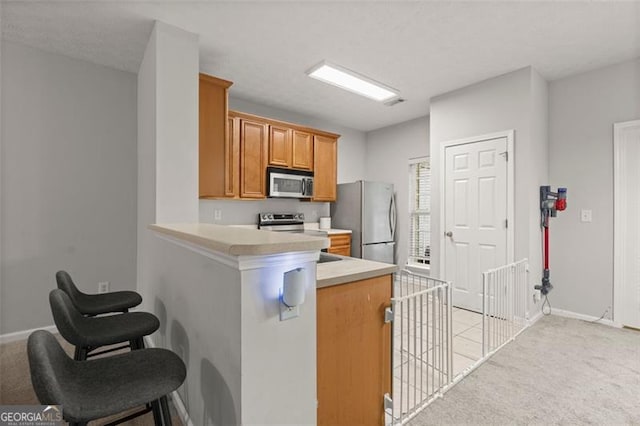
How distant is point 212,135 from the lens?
298cm

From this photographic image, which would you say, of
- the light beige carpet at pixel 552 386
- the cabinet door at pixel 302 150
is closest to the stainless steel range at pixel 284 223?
the cabinet door at pixel 302 150

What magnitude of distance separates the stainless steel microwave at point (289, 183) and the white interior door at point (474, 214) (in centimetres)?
188

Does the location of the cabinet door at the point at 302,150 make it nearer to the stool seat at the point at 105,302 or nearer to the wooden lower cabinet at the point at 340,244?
the wooden lower cabinet at the point at 340,244

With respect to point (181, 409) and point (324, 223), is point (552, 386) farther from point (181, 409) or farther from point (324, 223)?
point (324, 223)

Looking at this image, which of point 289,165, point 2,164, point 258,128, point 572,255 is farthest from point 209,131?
point 572,255

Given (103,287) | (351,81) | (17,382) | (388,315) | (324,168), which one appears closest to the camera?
(388,315)

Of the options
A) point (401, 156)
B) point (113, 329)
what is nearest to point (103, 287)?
point (113, 329)

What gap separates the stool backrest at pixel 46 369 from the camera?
0.80 m

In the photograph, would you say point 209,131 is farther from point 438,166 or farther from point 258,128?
point 438,166

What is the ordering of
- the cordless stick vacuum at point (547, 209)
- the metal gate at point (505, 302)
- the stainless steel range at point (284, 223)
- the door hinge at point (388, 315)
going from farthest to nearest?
the stainless steel range at point (284, 223), the cordless stick vacuum at point (547, 209), the metal gate at point (505, 302), the door hinge at point (388, 315)

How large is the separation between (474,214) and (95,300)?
12.0 ft

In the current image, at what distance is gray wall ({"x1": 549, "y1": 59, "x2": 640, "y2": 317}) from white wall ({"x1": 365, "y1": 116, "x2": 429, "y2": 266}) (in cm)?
176

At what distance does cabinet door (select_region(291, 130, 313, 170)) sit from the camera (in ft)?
14.2

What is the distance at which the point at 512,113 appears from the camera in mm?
3260
